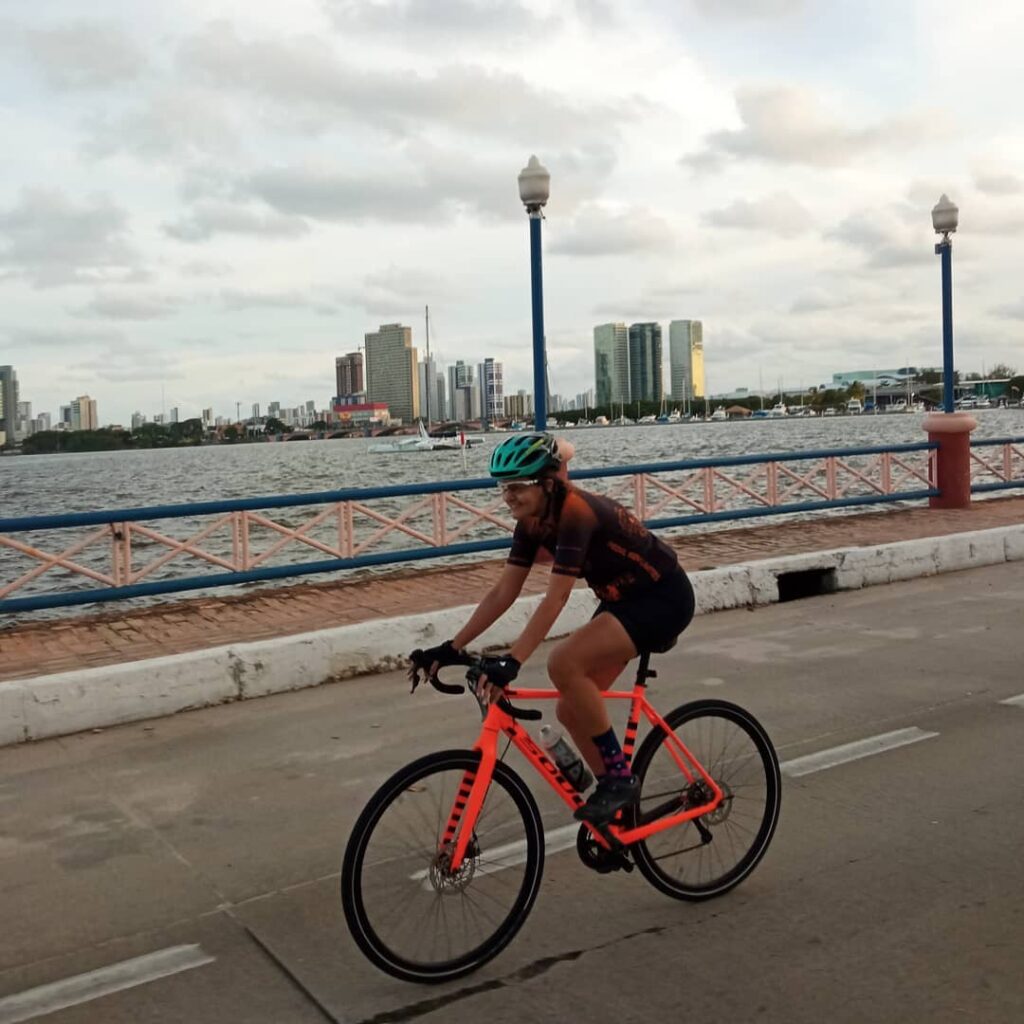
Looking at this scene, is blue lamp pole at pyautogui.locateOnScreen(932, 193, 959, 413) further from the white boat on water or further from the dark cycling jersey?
the white boat on water

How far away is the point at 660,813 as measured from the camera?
415 cm

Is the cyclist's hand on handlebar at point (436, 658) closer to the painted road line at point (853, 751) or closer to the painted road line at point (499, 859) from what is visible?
the painted road line at point (499, 859)

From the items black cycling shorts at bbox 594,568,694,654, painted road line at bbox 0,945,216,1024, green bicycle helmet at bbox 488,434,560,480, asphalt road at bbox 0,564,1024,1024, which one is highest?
green bicycle helmet at bbox 488,434,560,480

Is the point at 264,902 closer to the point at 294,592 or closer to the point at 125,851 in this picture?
the point at 125,851

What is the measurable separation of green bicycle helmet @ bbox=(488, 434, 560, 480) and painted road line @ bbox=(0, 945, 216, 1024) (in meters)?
1.94

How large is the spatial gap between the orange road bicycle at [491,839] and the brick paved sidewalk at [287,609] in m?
5.07

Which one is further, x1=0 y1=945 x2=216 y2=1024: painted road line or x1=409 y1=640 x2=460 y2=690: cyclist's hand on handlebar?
x1=409 y1=640 x2=460 y2=690: cyclist's hand on handlebar

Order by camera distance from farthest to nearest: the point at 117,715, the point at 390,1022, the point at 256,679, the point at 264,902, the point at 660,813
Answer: the point at 256,679 < the point at 117,715 < the point at 264,902 < the point at 660,813 < the point at 390,1022

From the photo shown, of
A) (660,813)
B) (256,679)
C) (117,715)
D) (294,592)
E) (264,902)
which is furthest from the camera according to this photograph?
(294,592)

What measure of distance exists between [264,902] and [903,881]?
241 cm

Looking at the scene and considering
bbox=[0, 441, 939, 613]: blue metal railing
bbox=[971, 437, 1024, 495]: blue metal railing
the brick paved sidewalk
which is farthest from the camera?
bbox=[971, 437, 1024, 495]: blue metal railing

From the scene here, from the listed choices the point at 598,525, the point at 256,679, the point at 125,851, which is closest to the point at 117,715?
the point at 256,679

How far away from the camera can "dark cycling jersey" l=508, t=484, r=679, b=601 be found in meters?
3.77

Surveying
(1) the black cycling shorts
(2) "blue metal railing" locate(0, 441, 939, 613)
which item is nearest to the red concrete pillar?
(2) "blue metal railing" locate(0, 441, 939, 613)
